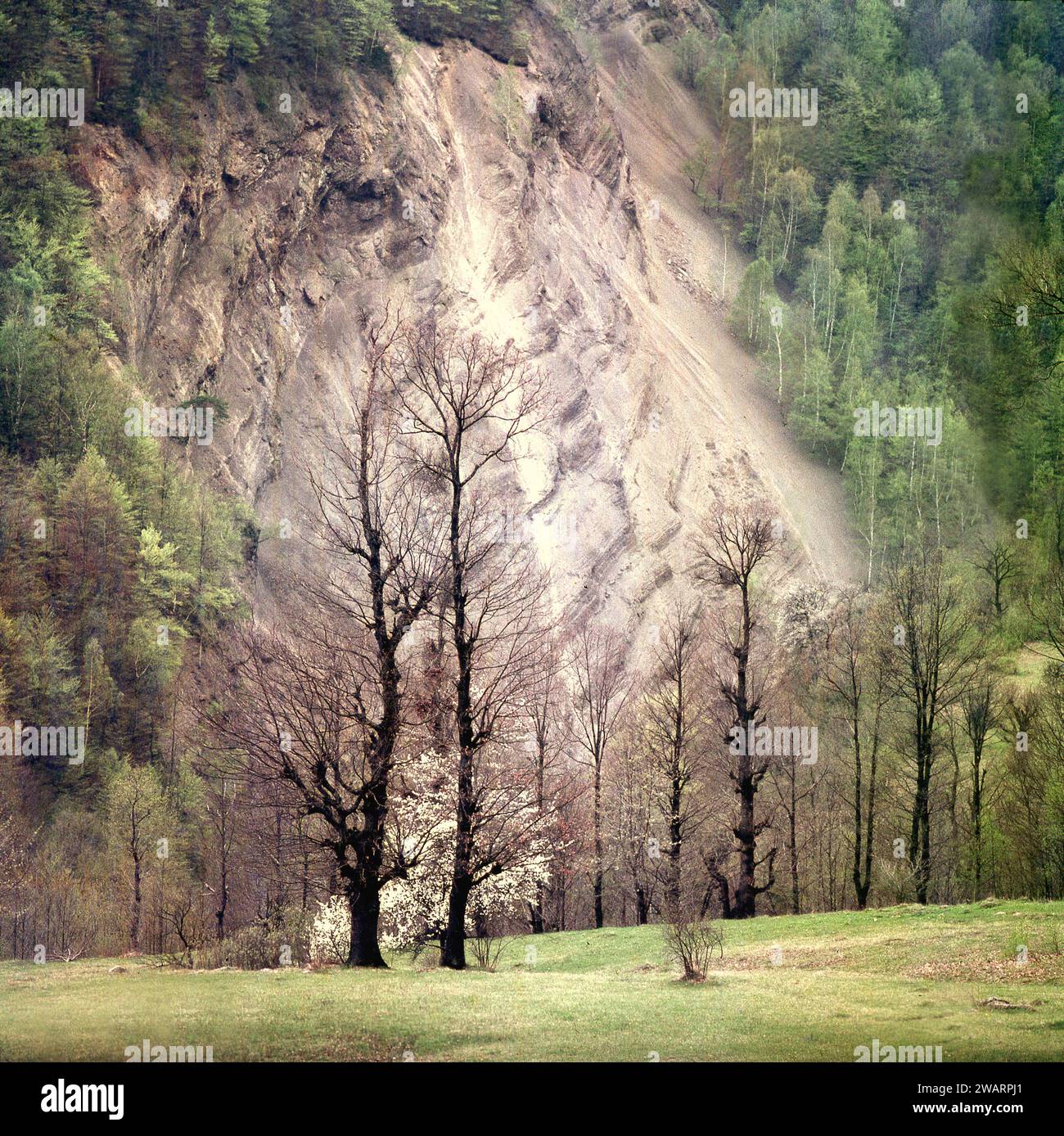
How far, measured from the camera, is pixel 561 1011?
19.7 m

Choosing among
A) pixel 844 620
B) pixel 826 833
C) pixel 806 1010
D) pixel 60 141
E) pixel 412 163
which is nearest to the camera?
pixel 806 1010

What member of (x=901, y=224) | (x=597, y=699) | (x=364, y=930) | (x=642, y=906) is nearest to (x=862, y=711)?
(x=597, y=699)

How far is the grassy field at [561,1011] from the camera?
1802 cm

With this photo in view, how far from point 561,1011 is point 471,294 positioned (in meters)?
57.5

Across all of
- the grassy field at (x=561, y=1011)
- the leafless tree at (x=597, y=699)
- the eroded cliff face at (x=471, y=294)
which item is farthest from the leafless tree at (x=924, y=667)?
the eroded cliff face at (x=471, y=294)

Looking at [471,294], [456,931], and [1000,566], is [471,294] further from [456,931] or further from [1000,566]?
[456,931]

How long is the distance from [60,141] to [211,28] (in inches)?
350

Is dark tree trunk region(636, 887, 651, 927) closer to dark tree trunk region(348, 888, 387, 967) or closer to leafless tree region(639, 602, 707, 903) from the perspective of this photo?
leafless tree region(639, 602, 707, 903)

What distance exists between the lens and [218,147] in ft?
→ 215

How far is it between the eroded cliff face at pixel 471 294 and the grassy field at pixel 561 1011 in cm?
3868

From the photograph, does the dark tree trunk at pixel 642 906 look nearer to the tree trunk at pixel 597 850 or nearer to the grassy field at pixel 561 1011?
the tree trunk at pixel 597 850

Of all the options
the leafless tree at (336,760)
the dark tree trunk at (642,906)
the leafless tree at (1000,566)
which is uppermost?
the leafless tree at (1000,566)
